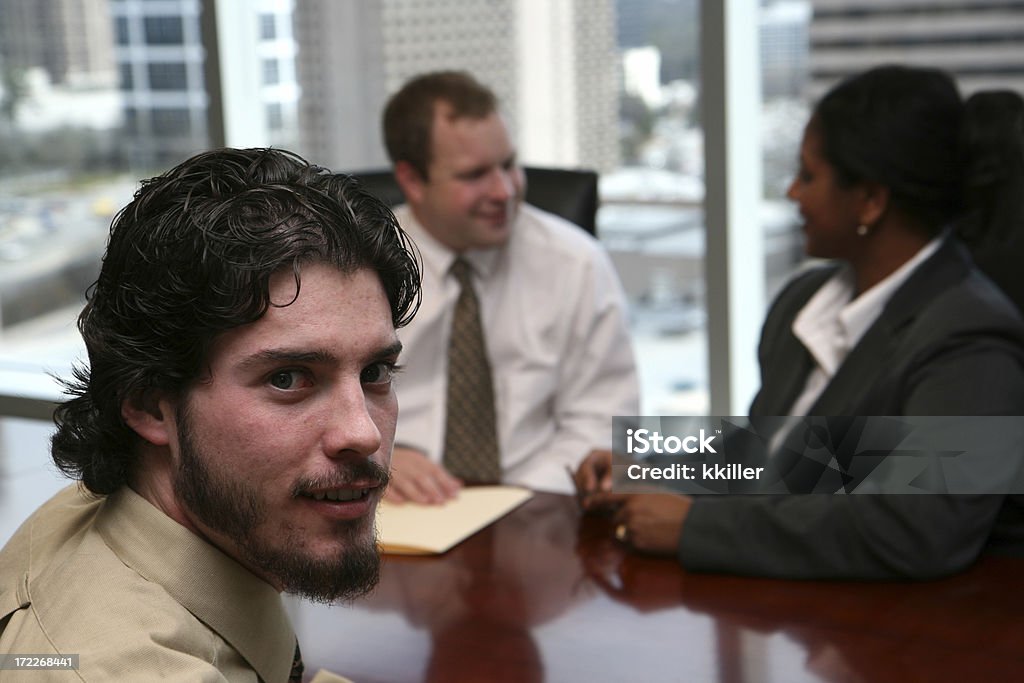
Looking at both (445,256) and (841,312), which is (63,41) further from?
(841,312)

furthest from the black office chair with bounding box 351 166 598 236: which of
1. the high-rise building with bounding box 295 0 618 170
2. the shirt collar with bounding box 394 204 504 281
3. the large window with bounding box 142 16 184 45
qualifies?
the large window with bounding box 142 16 184 45

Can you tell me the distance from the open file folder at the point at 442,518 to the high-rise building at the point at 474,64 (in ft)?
6.92

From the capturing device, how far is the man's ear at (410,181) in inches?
104

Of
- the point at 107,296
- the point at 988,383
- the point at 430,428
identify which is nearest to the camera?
the point at 107,296

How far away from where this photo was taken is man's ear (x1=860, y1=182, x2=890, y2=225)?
203cm

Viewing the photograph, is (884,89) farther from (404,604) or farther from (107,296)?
(107,296)

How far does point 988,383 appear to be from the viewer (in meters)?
1.66

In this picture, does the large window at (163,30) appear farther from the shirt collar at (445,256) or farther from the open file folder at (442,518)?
the open file folder at (442,518)

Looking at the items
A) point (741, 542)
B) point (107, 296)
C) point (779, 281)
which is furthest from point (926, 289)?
point (779, 281)

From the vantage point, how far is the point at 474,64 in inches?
158

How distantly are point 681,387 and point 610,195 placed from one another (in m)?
0.69

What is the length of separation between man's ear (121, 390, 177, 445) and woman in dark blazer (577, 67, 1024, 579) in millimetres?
822

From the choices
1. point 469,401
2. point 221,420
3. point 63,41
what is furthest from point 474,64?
point 221,420

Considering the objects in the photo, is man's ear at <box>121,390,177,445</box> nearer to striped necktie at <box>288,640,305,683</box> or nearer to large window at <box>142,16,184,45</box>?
striped necktie at <box>288,640,305,683</box>
